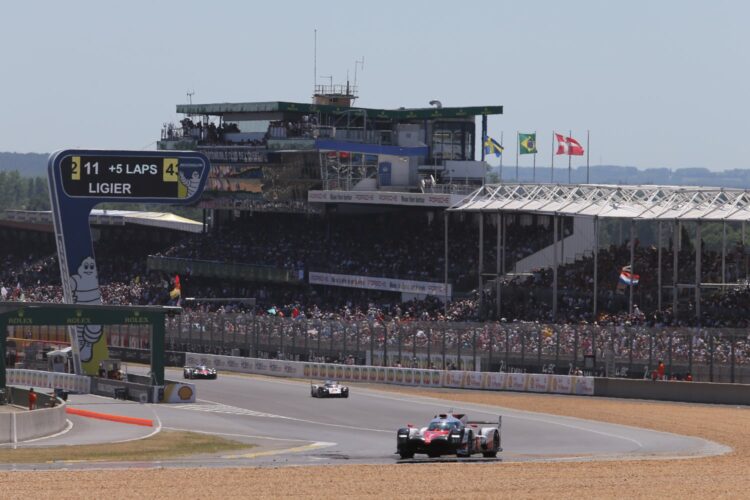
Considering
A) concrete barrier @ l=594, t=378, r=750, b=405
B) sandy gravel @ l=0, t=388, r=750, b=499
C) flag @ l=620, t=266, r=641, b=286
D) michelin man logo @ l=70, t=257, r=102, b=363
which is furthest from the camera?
flag @ l=620, t=266, r=641, b=286

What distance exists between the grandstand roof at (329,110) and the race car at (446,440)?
67195mm

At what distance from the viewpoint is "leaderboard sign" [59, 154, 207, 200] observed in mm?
68188

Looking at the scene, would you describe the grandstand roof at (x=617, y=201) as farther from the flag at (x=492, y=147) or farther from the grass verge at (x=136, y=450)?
the grass verge at (x=136, y=450)

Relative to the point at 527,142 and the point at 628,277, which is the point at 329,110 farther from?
the point at 628,277

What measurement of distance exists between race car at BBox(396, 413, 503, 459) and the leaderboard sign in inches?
1223

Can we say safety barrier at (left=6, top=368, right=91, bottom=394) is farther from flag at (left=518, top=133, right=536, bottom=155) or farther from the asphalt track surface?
flag at (left=518, top=133, right=536, bottom=155)

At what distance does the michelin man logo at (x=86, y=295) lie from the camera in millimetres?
69000

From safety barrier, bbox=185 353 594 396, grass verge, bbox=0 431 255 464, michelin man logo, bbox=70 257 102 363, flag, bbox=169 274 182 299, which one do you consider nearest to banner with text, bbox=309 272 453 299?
flag, bbox=169 274 182 299

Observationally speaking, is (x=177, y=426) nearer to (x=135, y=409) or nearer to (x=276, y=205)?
(x=135, y=409)

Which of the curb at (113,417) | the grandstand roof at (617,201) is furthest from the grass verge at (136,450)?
the grandstand roof at (617,201)

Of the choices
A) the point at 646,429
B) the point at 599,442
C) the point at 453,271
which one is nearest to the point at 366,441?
the point at 599,442

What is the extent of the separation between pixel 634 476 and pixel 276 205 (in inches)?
2799

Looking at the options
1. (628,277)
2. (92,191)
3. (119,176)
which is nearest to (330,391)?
(119,176)

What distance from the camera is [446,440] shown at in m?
39.9
